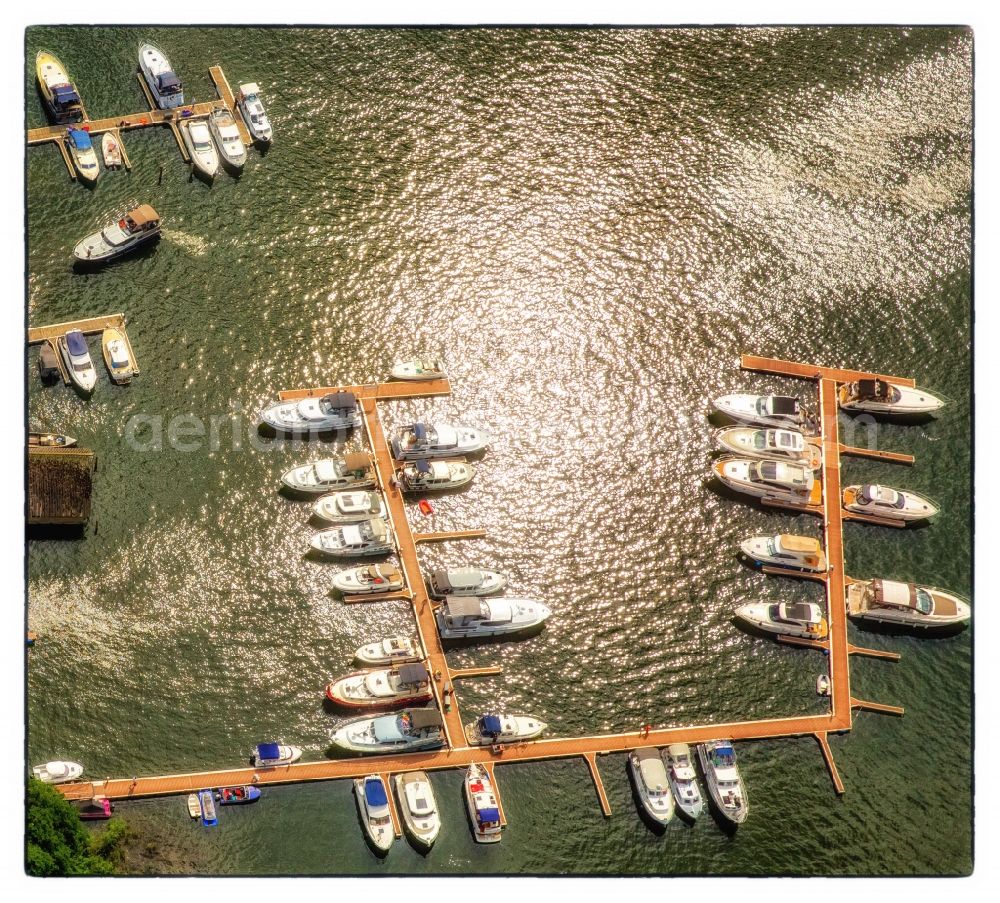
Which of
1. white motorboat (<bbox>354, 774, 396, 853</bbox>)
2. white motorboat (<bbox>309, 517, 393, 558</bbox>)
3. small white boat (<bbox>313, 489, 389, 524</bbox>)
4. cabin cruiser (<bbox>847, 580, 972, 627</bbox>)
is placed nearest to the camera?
white motorboat (<bbox>354, 774, 396, 853</bbox>)

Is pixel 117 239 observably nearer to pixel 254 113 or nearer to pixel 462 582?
pixel 254 113

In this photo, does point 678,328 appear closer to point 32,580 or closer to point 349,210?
point 349,210

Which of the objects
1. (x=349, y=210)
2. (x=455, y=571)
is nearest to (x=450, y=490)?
(x=455, y=571)

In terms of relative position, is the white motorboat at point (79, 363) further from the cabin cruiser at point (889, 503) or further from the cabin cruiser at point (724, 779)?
the cabin cruiser at point (889, 503)

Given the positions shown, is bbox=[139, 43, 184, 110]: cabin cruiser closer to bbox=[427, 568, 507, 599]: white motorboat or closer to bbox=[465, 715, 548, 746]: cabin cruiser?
bbox=[427, 568, 507, 599]: white motorboat

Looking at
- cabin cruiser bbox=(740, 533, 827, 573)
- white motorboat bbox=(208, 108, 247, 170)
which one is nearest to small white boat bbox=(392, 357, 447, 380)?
white motorboat bbox=(208, 108, 247, 170)

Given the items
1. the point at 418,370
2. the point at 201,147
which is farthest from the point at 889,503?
the point at 201,147

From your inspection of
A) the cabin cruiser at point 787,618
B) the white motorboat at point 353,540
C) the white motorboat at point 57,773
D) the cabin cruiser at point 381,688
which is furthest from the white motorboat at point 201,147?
the cabin cruiser at point 787,618
